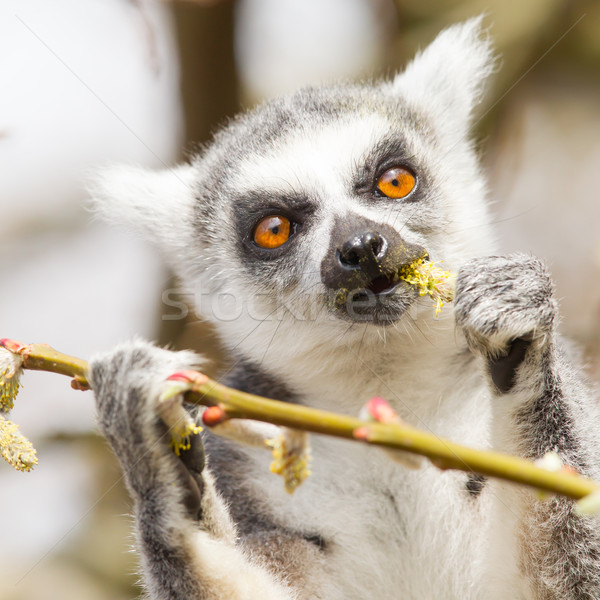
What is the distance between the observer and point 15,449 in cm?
162

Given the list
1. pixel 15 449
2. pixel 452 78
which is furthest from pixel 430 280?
pixel 452 78

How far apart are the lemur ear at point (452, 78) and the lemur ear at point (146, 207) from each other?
140cm

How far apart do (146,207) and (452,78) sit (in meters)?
1.83

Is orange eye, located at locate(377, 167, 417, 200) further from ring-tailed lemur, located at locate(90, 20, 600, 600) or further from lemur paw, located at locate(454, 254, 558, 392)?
lemur paw, located at locate(454, 254, 558, 392)

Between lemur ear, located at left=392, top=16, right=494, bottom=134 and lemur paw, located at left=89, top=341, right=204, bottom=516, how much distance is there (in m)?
2.33

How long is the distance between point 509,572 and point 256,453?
1.15 meters

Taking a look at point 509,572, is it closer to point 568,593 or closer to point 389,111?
point 568,593

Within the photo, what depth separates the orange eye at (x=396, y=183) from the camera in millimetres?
2996

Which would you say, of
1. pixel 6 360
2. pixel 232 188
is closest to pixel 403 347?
pixel 232 188

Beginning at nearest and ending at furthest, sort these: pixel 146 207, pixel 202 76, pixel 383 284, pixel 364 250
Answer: pixel 364 250, pixel 383 284, pixel 146 207, pixel 202 76

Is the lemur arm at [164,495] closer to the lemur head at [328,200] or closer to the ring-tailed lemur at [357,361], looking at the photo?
the ring-tailed lemur at [357,361]

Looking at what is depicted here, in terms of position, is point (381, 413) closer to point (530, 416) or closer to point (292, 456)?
point (292, 456)

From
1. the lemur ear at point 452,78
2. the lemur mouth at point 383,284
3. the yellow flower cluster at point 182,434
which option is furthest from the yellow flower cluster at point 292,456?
the lemur ear at point 452,78

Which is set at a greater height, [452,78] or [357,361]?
[452,78]
